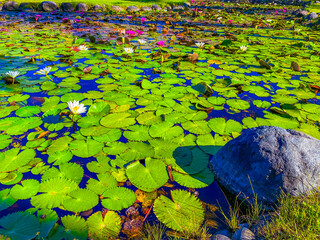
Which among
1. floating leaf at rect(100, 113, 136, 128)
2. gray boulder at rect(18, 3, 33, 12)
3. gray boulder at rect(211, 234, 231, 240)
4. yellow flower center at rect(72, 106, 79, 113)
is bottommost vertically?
gray boulder at rect(211, 234, 231, 240)

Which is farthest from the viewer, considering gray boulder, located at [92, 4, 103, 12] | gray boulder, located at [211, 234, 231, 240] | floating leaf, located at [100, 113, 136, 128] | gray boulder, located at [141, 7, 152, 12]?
gray boulder, located at [141, 7, 152, 12]

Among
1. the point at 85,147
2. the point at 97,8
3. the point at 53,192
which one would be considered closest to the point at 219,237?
the point at 53,192

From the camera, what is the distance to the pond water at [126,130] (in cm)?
128

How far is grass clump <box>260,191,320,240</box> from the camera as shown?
0.98 m

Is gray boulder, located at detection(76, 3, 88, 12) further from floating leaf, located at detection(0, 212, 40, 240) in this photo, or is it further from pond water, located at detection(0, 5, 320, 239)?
floating leaf, located at detection(0, 212, 40, 240)

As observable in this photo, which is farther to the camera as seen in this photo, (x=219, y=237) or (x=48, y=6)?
(x=48, y=6)

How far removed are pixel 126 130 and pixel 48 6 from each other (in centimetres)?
1097

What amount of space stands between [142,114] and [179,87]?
94cm

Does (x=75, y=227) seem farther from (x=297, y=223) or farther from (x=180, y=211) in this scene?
(x=297, y=223)

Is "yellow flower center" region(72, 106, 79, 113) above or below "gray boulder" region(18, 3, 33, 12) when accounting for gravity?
below

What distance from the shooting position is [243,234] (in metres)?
1.09

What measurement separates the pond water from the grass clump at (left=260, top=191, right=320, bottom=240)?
347mm

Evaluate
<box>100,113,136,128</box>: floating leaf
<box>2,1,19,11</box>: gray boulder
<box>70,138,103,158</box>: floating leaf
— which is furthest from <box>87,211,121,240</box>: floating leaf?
<box>2,1,19,11</box>: gray boulder

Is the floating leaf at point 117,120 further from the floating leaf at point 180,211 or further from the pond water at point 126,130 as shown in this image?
the floating leaf at point 180,211
